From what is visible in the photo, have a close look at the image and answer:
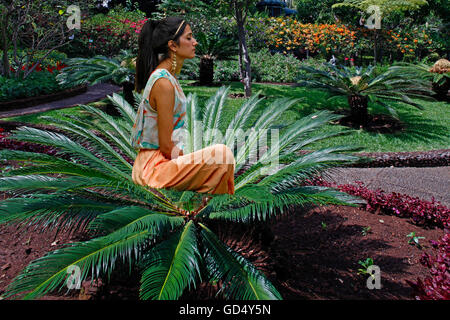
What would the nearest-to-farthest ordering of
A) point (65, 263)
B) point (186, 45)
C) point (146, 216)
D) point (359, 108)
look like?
point (65, 263) → point (146, 216) → point (186, 45) → point (359, 108)

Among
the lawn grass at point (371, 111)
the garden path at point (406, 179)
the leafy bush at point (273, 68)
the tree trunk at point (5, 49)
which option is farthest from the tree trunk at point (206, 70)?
the garden path at point (406, 179)

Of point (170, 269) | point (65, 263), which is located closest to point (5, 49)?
point (65, 263)

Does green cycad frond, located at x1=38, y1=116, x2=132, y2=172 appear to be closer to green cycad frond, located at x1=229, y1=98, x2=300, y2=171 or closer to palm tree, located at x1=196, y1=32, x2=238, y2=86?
green cycad frond, located at x1=229, y1=98, x2=300, y2=171

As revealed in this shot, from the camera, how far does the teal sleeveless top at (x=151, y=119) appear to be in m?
2.48

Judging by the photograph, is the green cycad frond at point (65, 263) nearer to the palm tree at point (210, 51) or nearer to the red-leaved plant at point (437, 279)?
the red-leaved plant at point (437, 279)

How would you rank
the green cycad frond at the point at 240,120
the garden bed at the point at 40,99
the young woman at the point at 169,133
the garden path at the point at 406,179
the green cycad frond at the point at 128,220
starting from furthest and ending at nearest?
the garden bed at the point at 40,99, the garden path at the point at 406,179, the green cycad frond at the point at 240,120, the young woman at the point at 169,133, the green cycad frond at the point at 128,220

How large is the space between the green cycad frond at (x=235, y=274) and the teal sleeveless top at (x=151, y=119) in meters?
0.83

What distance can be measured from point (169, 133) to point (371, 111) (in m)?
8.25

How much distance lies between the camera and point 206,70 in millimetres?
11906

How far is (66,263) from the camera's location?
205 centimetres

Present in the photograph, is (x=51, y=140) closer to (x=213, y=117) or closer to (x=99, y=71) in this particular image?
(x=213, y=117)

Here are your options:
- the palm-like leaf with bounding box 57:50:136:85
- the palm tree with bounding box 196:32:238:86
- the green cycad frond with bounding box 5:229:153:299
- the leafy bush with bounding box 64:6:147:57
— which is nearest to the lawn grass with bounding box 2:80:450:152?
the palm tree with bounding box 196:32:238:86

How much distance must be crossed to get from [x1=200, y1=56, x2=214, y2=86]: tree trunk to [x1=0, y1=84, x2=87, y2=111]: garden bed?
404 cm

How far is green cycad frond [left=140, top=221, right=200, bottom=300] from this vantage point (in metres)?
2.01
